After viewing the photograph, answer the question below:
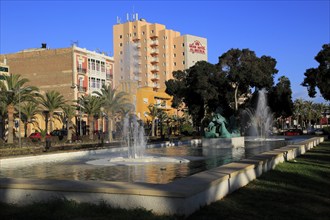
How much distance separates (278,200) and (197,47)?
346 feet

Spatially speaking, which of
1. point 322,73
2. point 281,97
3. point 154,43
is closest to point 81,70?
point 281,97

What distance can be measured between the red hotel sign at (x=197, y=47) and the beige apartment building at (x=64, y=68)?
4128 centimetres

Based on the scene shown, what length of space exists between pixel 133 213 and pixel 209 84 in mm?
42193

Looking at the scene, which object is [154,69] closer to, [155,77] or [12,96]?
[155,77]

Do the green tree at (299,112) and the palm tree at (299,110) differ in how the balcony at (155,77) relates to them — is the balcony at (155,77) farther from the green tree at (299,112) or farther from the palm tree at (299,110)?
the green tree at (299,112)

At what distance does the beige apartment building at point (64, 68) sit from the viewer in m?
65.8

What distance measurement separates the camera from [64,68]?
66.3 m

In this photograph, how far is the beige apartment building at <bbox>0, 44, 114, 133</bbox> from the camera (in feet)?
216

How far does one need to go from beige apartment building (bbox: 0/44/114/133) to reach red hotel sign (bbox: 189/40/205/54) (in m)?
41.3

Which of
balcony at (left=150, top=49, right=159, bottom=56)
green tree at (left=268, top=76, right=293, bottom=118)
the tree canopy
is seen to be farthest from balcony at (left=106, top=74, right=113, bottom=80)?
balcony at (left=150, top=49, right=159, bottom=56)

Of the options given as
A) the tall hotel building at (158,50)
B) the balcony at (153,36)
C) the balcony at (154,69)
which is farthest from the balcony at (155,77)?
the balcony at (153,36)

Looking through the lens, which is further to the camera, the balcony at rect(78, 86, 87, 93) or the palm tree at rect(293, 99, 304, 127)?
the palm tree at rect(293, 99, 304, 127)

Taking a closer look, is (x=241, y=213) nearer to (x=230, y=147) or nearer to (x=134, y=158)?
(x=134, y=158)

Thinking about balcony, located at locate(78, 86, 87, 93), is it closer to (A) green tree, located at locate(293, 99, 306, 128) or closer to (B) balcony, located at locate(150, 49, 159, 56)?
(B) balcony, located at locate(150, 49, 159, 56)
